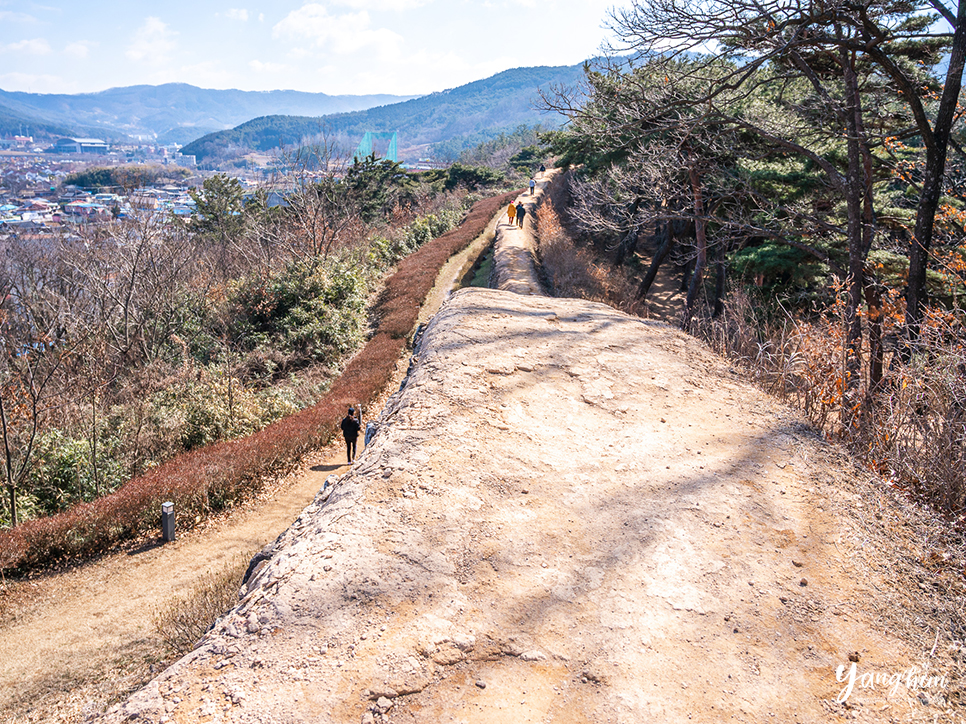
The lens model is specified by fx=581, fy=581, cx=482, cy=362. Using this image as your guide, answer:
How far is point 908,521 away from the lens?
414 cm

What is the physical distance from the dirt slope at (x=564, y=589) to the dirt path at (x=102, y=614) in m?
3.01

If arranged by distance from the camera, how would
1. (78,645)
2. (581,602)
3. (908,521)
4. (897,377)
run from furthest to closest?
(78,645) → (897,377) → (908,521) → (581,602)

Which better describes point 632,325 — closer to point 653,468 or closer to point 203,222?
point 653,468

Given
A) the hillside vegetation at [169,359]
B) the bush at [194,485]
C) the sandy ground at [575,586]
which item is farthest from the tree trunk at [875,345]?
the hillside vegetation at [169,359]

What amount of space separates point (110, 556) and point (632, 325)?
26.4 ft

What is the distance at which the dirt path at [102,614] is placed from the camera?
5555 mm

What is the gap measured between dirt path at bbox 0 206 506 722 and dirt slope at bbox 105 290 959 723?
3007 millimetres

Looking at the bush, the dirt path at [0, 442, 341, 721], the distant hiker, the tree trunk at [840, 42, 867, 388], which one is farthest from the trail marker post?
the tree trunk at [840, 42, 867, 388]

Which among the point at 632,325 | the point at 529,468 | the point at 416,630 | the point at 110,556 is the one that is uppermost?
the point at 632,325

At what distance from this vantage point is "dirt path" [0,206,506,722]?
5555 millimetres

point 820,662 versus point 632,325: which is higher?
point 632,325

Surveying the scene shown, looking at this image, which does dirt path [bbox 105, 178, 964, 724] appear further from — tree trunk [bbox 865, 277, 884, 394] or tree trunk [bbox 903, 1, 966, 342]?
tree trunk [bbox 903, 1, 966, 342]

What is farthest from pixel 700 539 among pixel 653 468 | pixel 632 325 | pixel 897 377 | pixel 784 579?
pixel 632 325

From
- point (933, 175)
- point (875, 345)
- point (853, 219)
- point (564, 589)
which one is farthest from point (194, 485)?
point (933, 175)
